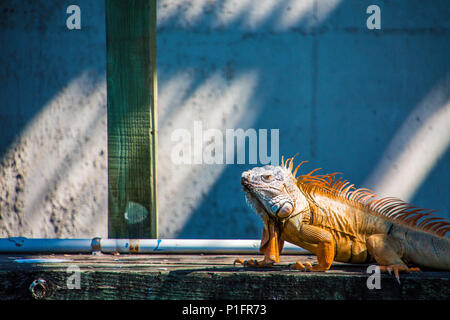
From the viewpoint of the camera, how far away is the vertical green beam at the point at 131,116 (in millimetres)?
3428

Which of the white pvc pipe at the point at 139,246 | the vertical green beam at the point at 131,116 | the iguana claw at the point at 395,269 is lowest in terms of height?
the white pvc pipe at the point at 139,246

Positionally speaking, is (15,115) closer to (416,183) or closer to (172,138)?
(172,138)

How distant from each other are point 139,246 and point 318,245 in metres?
1.18

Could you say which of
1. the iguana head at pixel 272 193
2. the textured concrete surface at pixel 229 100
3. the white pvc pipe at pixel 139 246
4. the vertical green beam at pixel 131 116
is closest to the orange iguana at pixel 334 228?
the iguana head at pixel 272 193

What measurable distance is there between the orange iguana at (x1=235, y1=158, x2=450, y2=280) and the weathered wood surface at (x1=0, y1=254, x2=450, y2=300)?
0.28 feet

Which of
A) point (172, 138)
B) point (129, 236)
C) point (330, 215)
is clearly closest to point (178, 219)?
point (172, 138)

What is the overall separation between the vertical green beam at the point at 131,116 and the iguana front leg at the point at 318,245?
1071mm

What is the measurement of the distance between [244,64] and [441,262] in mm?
3723

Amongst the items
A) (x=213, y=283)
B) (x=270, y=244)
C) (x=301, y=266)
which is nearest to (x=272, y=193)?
(x=270, y=244)

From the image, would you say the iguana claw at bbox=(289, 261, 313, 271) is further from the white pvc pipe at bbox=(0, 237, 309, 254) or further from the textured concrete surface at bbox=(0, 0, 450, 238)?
the textured concrete surface at bbox=(0, 0, 450, 238)

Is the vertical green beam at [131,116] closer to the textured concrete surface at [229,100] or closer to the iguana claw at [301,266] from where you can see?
the iguana claw at [301,266]

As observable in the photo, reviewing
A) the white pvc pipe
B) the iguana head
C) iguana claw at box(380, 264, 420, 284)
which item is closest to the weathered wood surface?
iguana claw at box(380, 264, 420, 284)
